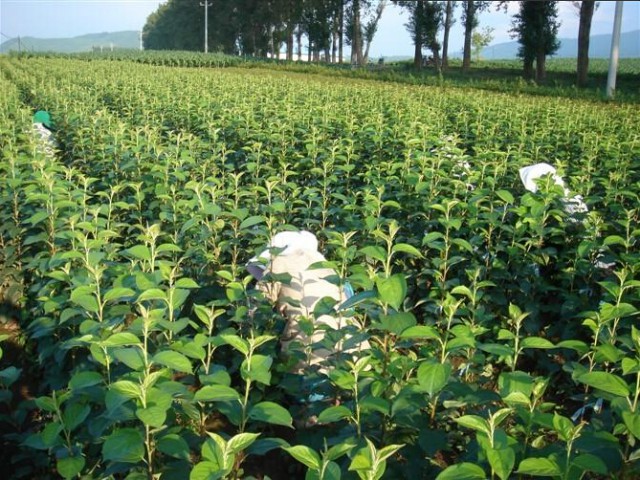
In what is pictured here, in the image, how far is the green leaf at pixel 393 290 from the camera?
2.05 metres

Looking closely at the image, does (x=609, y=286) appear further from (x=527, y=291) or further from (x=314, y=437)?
(x=314, y=437)

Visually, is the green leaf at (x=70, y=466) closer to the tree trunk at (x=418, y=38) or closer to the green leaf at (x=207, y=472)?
the green leaf at (x=207, y=472)

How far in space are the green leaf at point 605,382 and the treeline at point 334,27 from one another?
27724mm

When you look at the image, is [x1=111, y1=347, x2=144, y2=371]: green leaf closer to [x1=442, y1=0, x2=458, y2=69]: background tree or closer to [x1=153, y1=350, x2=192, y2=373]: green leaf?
[x1=153, y1=350, x2=192, y2=373]: green leaf

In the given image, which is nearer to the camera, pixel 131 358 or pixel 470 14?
pixel 131 358

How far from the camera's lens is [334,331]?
2561 millimetres

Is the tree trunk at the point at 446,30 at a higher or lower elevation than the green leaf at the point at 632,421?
higher

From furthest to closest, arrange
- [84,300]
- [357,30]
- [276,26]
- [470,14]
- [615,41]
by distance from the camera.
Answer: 1. [276,26]
2. [357,30]
3. [470,14]
4. [615,41]
5. [84,300]

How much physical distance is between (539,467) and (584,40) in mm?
28927

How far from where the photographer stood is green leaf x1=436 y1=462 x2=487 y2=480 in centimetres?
156

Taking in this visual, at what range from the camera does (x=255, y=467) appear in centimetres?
308

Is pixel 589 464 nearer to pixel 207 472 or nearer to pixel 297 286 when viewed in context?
pixel 207 472

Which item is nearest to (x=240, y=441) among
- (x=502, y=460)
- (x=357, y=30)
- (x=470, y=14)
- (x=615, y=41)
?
(x=502, y=460)

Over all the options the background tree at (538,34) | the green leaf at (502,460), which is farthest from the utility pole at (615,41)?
the green leaf at (502,460)
